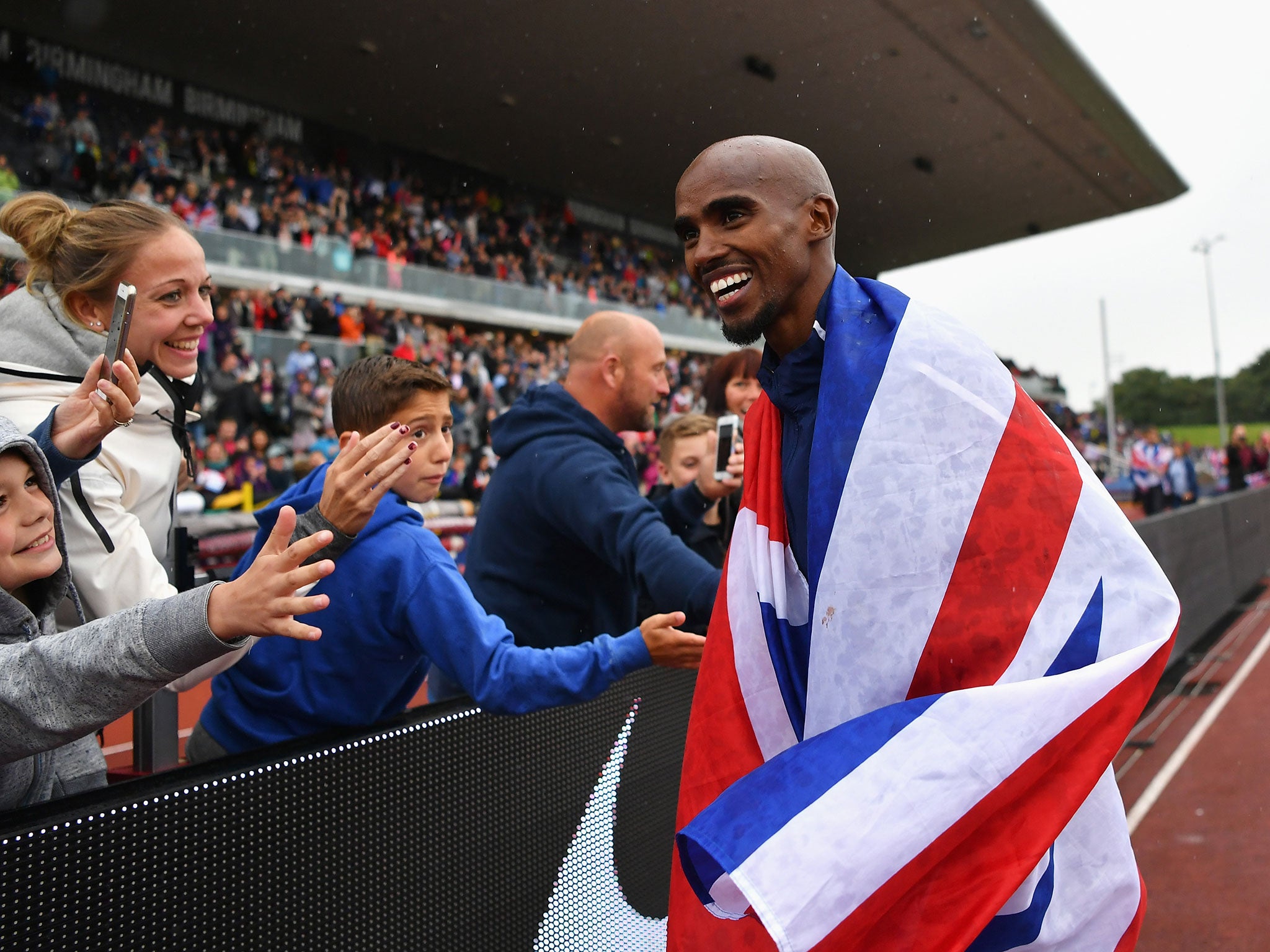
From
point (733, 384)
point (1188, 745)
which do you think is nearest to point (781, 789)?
point (733, 384)

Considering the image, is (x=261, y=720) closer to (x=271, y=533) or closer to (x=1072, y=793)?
(x=271, y=533)

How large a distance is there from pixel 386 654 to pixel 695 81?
16645 mm

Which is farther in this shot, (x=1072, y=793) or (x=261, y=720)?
(x=261, y=720)

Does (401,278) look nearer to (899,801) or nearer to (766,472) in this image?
(766,472)

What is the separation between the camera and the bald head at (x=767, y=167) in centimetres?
157

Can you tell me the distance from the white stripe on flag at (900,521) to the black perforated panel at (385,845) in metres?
0.99

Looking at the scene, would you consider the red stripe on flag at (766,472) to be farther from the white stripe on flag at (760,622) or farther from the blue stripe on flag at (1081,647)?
the blue stripe on flag at (1081,647)

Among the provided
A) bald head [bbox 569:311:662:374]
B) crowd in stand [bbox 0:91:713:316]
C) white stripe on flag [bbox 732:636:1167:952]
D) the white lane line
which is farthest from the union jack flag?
crowd in stand [bbox 0:91:713:316]

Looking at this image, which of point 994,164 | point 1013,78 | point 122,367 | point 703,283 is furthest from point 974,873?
point 994,164

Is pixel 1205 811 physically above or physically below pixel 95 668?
below

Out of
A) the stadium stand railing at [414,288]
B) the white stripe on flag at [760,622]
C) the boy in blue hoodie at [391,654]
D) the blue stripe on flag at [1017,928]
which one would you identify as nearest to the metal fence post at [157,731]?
the boy in blue hoodie at [391,654]

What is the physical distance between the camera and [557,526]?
2713mm

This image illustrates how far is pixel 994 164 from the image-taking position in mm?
19609

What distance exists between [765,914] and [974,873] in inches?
10.8
